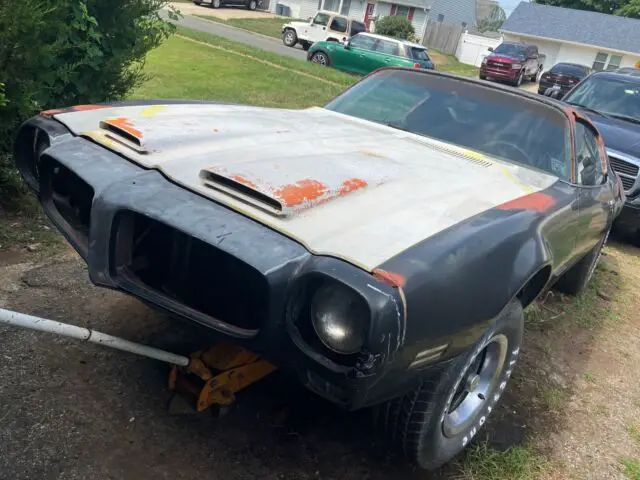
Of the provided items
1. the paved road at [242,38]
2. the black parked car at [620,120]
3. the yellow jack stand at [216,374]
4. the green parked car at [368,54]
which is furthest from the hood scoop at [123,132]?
the paved road at [242,38]

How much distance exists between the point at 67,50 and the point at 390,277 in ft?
12.2

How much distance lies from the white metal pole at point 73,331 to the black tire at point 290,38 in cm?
2418

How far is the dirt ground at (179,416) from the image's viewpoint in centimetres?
252

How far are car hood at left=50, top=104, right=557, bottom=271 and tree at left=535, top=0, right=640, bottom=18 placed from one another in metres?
47.1

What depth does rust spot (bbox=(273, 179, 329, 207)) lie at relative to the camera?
2.29 metres

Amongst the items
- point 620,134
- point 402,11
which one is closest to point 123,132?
point 620,134

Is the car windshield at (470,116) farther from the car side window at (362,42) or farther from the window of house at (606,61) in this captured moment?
the window of house at (606,61)

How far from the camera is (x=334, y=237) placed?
2137 mm

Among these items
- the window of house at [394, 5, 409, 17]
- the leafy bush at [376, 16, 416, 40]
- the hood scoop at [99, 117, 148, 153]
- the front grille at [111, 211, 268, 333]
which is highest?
the hood scoop at [99, 117, 148, 153]

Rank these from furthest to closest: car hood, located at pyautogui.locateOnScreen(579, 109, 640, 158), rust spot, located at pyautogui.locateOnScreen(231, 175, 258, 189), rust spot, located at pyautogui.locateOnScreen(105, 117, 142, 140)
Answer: car hood, located at pyautogui.locateOnScreen(579, 109, 640, 158)
rust spot, located at pyautogui.locateOnScreen(105, 117, 142, 140)
rust spot, located at pyautogui.locateOnScreen(231, 175, 258, 189)

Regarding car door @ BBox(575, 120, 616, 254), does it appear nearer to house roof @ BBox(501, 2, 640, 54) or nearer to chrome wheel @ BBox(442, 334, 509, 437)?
chrome wheel @ BBox(442, 334, 509, 437)

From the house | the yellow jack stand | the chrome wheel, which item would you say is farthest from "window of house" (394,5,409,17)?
the yellow jack stand

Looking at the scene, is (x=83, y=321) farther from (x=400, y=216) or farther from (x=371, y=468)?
(x=400, y=216)

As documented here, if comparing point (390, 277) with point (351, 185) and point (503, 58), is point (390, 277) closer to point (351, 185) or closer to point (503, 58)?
point (351, 185)
